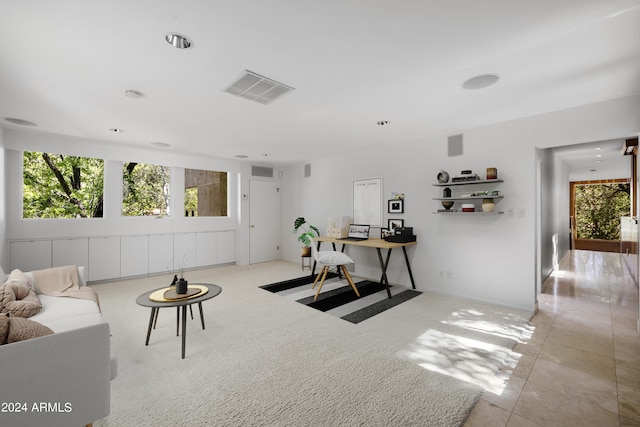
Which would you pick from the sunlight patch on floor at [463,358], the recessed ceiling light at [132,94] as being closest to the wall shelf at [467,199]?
the sunlight patch on floor at [463,358]

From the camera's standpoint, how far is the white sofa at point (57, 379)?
1.30 metres

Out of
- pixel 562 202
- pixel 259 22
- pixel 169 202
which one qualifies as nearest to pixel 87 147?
pixel 169 202

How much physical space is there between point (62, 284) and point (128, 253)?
7.54ft

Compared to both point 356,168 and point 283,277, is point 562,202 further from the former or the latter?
point 283,277

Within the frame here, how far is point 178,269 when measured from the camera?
5961 millimetres

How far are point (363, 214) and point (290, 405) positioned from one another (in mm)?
3917

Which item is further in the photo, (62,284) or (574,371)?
(62,284)

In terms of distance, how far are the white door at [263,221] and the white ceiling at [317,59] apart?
3.32m

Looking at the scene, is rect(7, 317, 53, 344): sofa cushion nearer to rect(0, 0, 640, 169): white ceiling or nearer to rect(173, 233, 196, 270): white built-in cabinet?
rect(0, 0, 640, 169): white ceiling

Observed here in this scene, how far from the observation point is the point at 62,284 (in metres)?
3.14

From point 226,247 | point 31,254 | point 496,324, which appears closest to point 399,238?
point 496,324

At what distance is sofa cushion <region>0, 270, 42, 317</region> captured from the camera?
7.52ft

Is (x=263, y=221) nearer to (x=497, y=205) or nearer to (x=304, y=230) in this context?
(x=304, y=230)

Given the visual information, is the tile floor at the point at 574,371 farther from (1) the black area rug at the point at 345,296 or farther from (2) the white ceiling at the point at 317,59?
(2) the white ceiling at the point at 317,59
